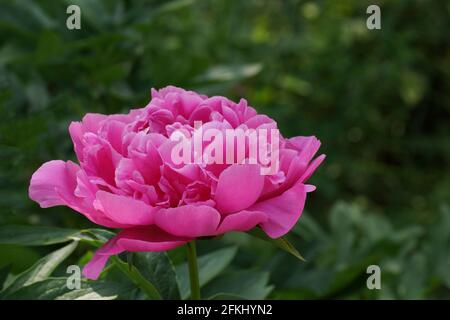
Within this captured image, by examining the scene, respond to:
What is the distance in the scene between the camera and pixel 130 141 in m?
0.60

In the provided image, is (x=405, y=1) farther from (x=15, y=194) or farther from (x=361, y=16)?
(x=15, y=194)

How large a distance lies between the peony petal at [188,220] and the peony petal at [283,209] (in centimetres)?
4

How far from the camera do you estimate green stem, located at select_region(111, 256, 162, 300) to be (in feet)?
2.14

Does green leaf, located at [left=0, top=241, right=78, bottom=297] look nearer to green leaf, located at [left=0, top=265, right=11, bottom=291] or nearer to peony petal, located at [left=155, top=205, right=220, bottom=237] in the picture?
green leaf, located at [left=0, top=265, right=11, bottom=291]

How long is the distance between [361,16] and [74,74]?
1.24m

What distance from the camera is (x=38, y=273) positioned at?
69cm

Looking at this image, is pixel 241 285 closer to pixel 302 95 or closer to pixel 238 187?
pixel 238 187

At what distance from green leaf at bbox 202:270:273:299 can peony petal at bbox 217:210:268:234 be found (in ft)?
0.73

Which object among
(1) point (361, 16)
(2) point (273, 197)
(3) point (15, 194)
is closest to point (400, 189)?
(1) point (361, 16)

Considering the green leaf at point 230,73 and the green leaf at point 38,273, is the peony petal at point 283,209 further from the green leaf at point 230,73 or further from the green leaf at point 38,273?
the green leaf at point 230,73

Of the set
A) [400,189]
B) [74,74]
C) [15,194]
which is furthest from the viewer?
[400,189]

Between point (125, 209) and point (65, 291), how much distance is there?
13cm

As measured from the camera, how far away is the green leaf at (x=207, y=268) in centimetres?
77

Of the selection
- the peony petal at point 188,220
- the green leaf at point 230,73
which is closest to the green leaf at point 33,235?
the peony petal at point 188,220
